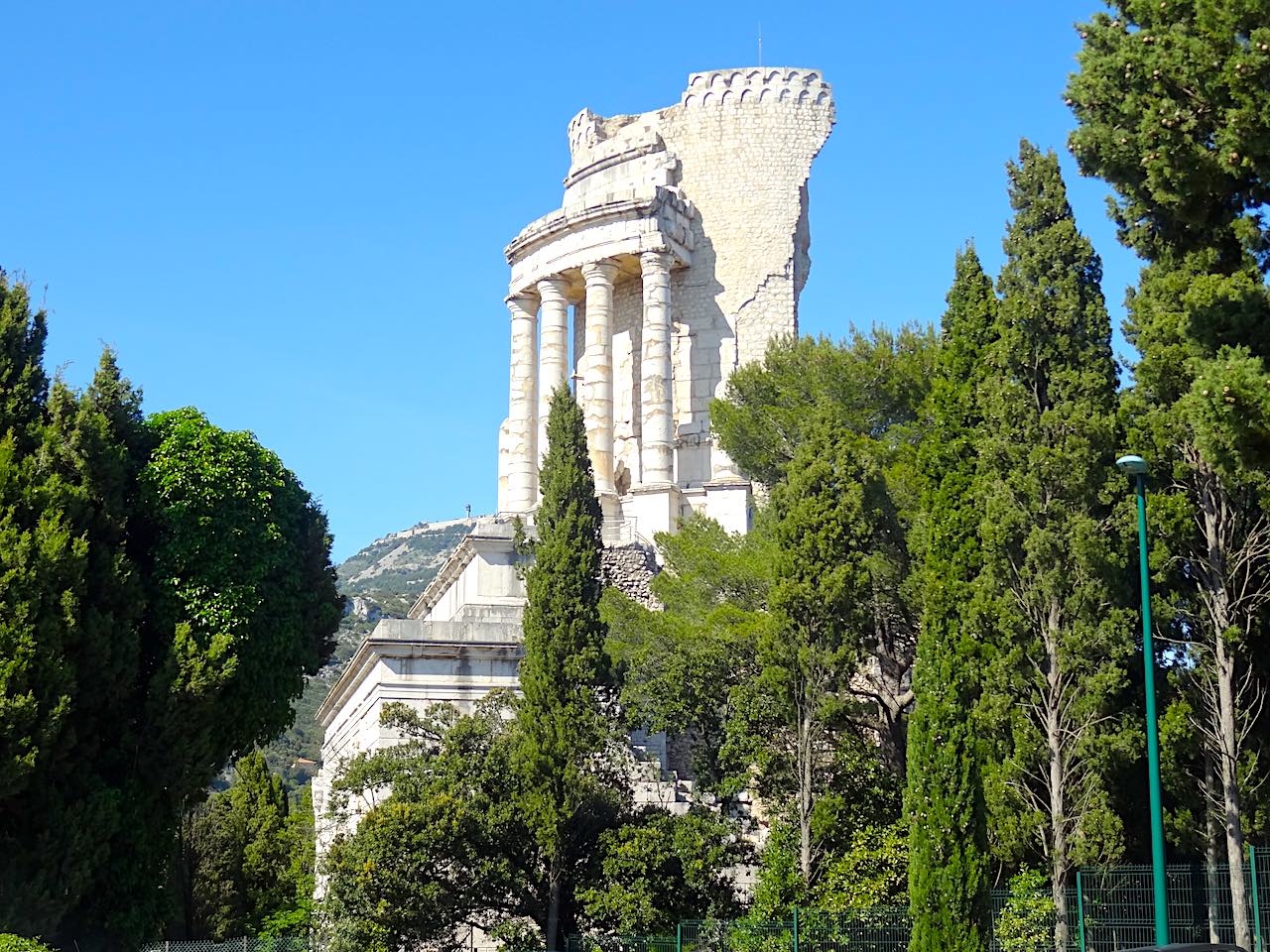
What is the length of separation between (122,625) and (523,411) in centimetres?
2759

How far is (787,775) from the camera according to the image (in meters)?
23.2

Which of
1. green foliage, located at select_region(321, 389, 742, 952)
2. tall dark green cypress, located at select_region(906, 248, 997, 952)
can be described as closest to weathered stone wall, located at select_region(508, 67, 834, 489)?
green foliage, located at select_region(321, 389, 742, 952)

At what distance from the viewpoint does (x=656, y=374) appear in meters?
44.7

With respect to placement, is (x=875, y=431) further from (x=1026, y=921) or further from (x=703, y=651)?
(x=1026, y=921)

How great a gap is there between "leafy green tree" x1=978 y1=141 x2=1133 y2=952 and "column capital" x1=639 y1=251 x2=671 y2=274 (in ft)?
71.9

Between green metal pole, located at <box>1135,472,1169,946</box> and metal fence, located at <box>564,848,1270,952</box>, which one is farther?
metal fence, located at <box>564,848,1270,952</box>

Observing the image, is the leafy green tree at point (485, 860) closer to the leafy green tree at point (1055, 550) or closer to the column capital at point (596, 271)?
the leafy green tree at point (1055, 550)

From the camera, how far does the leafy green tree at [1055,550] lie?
21.1m

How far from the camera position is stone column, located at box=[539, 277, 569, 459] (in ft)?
151

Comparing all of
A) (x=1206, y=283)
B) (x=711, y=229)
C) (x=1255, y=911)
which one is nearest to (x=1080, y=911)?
(x=1255, y=911)

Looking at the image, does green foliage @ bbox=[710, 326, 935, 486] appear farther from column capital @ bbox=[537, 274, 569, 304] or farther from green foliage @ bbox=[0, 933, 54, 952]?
green foliage @ bbox=[0, 933, 54, 952]

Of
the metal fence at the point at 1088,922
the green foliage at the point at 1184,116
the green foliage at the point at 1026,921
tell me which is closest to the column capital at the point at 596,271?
the metal fence at the point at 1088,922

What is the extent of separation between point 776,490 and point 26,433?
35.5 ft

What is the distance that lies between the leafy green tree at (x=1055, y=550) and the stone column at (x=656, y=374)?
803 inches
